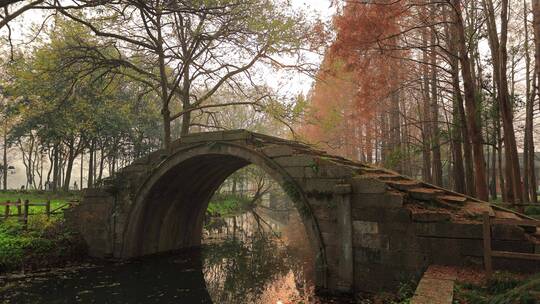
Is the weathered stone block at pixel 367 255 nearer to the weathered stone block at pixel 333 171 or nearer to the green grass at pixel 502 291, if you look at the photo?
the weathered stone block at pixel 333 171

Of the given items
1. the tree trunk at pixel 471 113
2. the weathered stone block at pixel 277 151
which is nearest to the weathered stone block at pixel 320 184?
the weathered stone block at pixel 277 151

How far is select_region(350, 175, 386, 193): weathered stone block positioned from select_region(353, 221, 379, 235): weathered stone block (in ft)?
2.58

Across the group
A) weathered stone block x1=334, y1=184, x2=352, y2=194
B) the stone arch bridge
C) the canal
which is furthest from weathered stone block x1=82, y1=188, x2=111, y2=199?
weathered stone block x1=334, y1=184, x2=352, y2=194

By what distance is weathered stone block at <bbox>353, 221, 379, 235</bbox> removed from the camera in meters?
8.34

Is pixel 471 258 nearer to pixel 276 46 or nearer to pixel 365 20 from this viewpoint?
pixel 365 20

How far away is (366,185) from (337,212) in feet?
3.51

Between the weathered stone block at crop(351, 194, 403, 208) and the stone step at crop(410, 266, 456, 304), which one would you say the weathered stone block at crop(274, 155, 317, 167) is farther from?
the stone step at crop(410, 266, 456, 304)

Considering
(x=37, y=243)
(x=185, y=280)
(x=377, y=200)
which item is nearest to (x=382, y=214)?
(x=377, y=200)

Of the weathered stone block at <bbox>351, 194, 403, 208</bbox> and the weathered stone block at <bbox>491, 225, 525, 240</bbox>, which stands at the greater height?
the weathered stone block at <bbox>351, 194, 403, 208</bbox>

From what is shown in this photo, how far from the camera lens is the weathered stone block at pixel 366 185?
8359mm

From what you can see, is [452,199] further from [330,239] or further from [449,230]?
[330,239]

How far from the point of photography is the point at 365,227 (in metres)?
8.53

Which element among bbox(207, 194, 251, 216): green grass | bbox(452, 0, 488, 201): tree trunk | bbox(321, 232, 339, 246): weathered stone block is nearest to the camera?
bbox(321, 232, 339, 246): weathered stone block

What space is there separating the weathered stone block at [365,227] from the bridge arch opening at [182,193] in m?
1.49
